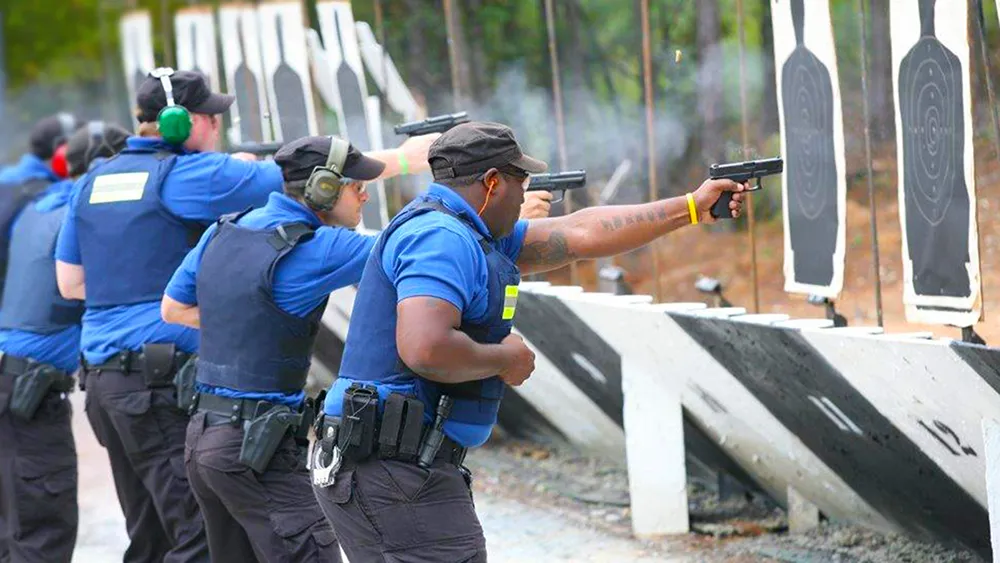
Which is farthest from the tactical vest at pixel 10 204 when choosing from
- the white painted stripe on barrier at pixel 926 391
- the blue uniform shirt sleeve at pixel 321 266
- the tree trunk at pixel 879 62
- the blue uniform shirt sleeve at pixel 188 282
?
the tree trunk at pixel 879 62

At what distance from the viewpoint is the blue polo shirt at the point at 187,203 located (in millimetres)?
5719

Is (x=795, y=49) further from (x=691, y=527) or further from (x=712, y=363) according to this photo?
(x=691, y=527)

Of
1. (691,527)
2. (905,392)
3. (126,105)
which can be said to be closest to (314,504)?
(905,392)

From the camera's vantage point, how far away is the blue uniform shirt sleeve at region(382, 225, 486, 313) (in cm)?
366

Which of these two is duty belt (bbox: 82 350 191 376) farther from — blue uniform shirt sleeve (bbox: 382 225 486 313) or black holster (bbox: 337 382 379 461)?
blue uniform shirt sleeve (bbox: 382 225 486 313)

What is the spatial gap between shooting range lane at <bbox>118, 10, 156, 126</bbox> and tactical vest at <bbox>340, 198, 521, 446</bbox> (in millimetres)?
9752

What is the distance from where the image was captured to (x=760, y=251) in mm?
12234

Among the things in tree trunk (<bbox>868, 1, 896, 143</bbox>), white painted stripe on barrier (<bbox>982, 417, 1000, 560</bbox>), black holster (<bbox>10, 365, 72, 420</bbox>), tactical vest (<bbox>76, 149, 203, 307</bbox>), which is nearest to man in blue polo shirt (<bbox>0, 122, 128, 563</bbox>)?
black holster (<bbox>10, 365, 72, 420</bbox>)

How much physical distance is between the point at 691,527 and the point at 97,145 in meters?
3.16

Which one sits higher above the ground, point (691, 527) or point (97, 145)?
point (97, 145)

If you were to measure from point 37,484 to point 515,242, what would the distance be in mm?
2884

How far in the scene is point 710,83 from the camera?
39.3ft

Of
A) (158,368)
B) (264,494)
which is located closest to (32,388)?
(158,368)

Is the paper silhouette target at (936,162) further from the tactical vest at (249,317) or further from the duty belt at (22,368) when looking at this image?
the duty belt at (22,368)
